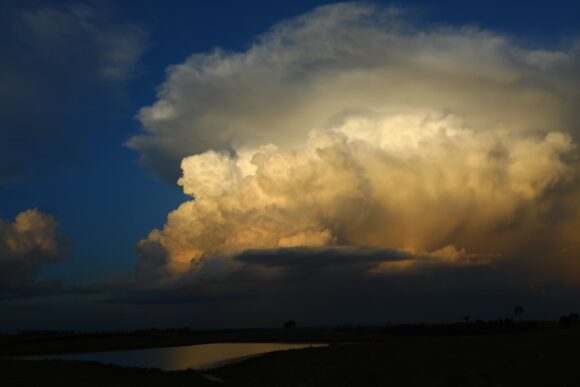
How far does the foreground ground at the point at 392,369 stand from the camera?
182ft

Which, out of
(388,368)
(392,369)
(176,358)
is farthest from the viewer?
(176,358)

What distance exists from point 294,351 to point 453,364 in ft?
101

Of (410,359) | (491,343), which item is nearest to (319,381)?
(410,359)

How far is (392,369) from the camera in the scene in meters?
62.8

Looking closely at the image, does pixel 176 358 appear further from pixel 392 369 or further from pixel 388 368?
pixel 392 369

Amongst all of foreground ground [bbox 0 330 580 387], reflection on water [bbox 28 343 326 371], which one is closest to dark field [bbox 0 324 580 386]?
foreground ground [bbox 0 330 580 387]

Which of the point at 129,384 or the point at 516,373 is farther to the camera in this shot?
the point at 129,384

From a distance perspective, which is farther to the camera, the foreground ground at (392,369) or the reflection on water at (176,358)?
the reflection on water at (176,358)

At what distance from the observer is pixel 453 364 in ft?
202

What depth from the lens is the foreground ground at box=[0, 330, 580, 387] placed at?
55531mm

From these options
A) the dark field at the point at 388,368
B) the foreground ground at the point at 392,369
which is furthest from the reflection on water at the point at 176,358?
the foreground ground at the point at 392,369

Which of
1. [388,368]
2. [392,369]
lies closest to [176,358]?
[388,368]

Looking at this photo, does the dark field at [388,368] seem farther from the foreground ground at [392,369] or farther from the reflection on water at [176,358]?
the reflection on water at [176,358]

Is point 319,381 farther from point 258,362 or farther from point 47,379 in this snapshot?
point 47,379
